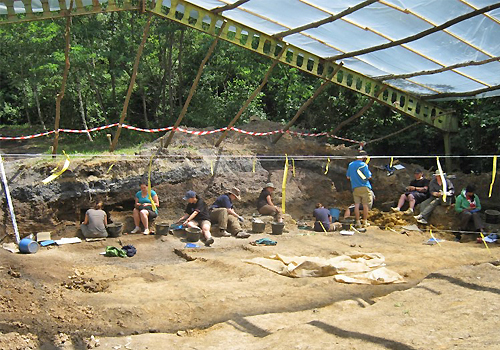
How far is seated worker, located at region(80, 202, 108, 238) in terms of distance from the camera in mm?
10914

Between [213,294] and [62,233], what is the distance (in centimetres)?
536

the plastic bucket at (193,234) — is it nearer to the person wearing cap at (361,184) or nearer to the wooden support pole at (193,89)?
the wooden support pole at (193,89)

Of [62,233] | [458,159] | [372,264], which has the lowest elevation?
[62,233]

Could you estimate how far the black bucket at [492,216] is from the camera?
12.4 m

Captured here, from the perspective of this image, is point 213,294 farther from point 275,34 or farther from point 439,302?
point 275,34

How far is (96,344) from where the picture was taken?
564 cm

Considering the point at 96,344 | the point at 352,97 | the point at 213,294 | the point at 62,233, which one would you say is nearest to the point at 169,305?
the point at 213,294

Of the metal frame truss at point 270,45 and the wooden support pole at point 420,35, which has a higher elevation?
the wooden support pole at point 420,35

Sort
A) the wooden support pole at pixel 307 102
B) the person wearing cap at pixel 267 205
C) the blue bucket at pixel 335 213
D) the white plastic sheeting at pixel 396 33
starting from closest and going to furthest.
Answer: the white plastic sheeting at pixel 396 33, the person wearing cap at pixel 267 205, the blue bucket at pixel 335 213, the wooden support pole at pixel 307 102

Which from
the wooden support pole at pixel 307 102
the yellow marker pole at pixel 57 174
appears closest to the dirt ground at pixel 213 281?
the yellow marker pole at pixel 57 174

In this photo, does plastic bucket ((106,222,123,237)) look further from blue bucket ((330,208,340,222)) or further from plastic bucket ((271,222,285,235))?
blue bucket ((330,208,340,222))

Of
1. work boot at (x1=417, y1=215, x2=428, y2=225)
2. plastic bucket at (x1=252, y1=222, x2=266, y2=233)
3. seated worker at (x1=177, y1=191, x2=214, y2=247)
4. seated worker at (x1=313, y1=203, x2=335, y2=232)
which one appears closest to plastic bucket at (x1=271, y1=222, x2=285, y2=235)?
plastic bucket at (x1=252, y1=222, x2=266, y2=233)

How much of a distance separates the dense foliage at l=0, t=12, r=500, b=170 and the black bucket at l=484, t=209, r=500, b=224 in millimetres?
2834

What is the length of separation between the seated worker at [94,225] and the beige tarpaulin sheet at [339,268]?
3.69 metres
